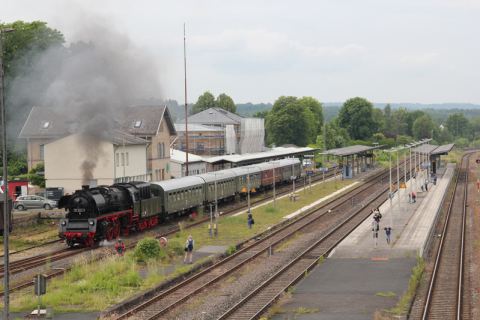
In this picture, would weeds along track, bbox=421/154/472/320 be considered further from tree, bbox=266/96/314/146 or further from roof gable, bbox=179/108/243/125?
tree, bbox=266/96/314/146

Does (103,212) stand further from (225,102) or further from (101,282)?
(225,102)

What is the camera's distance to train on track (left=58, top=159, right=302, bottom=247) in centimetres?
2686

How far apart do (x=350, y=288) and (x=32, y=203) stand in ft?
101

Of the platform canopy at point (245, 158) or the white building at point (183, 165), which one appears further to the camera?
the white building at point (183, 165)

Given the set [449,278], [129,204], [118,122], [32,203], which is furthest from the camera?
[118,122]

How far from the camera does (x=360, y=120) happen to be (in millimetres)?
132750

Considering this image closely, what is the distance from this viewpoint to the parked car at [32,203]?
42.0 m

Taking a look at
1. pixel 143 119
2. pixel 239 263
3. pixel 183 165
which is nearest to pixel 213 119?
pixel 183 165

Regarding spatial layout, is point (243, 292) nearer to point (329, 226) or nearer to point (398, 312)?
point (398, 312)

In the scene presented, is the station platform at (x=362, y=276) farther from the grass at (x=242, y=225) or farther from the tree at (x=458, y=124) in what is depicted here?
the tree at (x=458, y=124)

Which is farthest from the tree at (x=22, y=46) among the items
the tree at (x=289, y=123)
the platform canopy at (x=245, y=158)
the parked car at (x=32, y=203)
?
the tree at (x=289, y=123)

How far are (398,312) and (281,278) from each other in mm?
6075

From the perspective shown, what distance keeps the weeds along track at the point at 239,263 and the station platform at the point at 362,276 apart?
52.1 inches

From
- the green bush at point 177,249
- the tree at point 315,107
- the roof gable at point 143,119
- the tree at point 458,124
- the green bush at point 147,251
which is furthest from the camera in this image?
the tree at point 458,124
